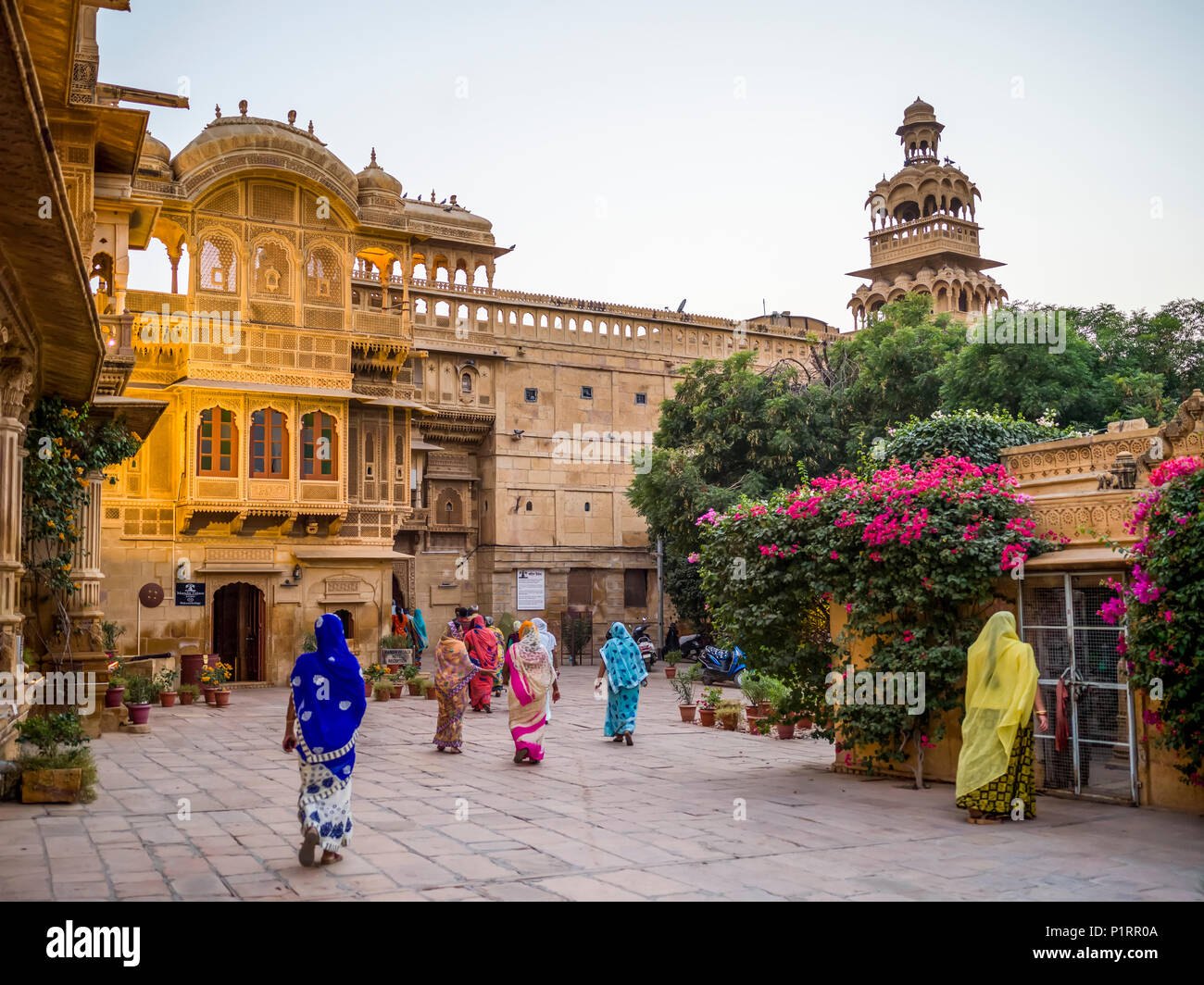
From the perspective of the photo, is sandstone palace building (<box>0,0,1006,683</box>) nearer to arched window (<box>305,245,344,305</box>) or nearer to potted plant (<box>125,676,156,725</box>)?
arched window (<box>305,245,344,305</box>)

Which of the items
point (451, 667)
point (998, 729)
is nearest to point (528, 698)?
point (451, 667)

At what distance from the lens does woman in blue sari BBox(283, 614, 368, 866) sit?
738 cm

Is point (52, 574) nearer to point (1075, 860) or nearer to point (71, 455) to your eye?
point (71, 455)

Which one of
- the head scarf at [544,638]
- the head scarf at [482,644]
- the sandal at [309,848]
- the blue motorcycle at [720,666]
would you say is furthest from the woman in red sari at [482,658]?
the sandal at [309,848]

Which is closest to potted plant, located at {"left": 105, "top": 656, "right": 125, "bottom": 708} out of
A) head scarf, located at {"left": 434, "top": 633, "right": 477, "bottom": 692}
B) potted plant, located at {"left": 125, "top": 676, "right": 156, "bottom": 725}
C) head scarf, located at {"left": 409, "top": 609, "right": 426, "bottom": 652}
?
potted plant, located at {"left": 125, "top": 676, "right": 156, "bottom": 725}

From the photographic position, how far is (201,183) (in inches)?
887

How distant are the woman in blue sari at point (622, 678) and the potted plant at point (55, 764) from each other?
6.27 metres

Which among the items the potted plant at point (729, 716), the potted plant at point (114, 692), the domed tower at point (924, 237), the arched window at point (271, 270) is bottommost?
the potted plant at point (729, 716)

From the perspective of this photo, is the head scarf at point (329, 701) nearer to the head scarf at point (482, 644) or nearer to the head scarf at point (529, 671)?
the head scarf at point (529, 671)

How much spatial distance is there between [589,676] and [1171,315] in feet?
52.9

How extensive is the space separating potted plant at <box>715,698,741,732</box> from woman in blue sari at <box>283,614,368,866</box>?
31.2 feet

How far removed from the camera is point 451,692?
44.0ft

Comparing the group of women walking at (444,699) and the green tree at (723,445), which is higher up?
the green tree at (723,445)

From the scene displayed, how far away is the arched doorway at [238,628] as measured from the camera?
80.5ft
